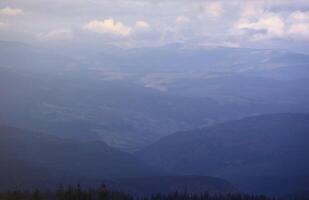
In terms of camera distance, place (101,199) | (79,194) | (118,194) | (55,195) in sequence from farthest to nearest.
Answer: (118,194), (55,195), (79,194), (101,199)

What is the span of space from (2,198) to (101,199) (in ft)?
68.6

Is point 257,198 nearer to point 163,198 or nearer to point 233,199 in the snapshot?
point 233,199

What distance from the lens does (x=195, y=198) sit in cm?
16025

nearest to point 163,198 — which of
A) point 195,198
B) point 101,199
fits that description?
point 195,198

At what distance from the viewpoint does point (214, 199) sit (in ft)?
536

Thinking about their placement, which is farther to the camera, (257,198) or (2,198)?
(257,198)

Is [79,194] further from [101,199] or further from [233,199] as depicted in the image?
[233,199]

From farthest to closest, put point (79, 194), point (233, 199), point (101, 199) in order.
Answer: point (233, 199) < point (79, 194) < point (101, 199)

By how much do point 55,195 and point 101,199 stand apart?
20544 millimetres

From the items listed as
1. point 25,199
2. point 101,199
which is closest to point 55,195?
point 25,199

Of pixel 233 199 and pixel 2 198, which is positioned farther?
pixel 233 199

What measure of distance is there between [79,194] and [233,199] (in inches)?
2321

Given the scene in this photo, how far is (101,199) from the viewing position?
381 ft

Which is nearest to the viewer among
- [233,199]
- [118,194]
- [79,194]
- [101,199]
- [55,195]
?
[101,199]
